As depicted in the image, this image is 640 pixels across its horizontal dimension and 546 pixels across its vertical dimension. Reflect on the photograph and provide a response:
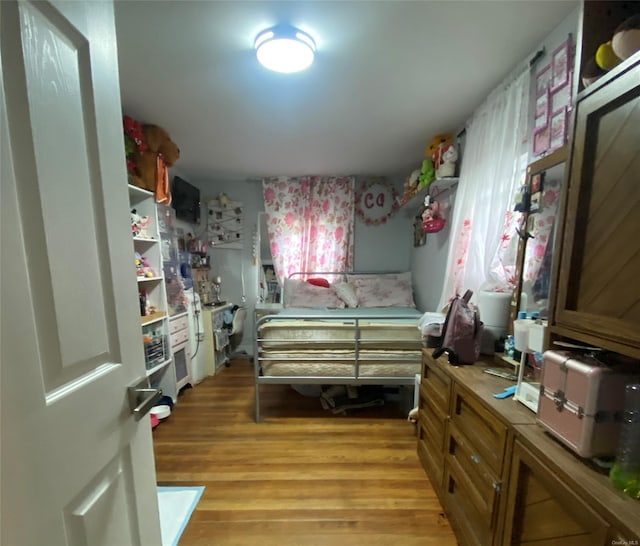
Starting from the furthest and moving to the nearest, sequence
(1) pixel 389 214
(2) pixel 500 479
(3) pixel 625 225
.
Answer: (1) pixel 389 214
(2) pixel 500 479
(3) pixel 625 225

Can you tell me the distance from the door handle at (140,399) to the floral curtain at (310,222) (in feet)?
9.24

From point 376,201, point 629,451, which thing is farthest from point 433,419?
point 376,201

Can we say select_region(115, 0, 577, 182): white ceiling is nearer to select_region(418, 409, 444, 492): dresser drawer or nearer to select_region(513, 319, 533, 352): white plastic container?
select_region(513, 319, 533, 352): white plastic container

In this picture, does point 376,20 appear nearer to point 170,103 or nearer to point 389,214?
point 170,103

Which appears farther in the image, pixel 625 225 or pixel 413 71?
pixel 413 71

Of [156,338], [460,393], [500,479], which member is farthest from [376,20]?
[156,338]

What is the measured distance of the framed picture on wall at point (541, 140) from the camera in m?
1.33

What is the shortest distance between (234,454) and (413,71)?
2.62 metres

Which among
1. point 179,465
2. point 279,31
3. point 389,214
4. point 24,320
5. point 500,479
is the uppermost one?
point 279,31

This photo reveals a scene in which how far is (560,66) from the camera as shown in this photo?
1248mm

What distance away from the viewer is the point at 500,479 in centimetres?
97

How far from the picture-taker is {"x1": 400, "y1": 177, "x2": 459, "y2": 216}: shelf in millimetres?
2152

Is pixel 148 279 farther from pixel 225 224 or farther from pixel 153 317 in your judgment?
pixel 225 224

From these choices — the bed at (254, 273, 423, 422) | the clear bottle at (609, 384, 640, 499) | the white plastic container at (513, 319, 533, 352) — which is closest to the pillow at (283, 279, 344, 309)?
the bed at (254, 273, 423, 422)
